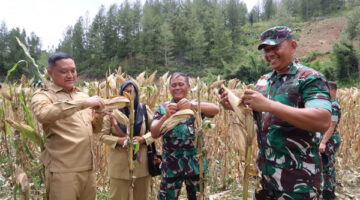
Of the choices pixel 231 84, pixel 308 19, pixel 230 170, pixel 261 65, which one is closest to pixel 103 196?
pixel 230 170

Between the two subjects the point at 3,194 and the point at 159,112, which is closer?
the point at 159,112

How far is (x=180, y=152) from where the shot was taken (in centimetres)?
236

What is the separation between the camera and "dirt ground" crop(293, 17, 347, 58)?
3862cm

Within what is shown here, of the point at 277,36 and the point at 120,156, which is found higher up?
the point at 277,36

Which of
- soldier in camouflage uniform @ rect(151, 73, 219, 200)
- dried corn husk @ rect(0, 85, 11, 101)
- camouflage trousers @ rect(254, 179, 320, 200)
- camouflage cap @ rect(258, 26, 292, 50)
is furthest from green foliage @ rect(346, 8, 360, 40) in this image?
dried corn husk @ rect(0, 85, 11, 101)

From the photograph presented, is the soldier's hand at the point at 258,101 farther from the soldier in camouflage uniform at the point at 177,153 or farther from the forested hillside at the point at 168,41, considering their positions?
the forested hillside at the point at 168,41

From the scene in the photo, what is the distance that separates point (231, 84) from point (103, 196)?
207cm

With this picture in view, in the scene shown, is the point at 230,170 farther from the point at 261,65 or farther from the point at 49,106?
the point at 261,65

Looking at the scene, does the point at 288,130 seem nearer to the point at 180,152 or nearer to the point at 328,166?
the point at 180,152

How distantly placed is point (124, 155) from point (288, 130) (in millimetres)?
1489

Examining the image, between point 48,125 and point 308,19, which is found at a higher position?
point 308,19

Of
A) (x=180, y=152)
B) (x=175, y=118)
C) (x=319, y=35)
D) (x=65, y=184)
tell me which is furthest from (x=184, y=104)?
(x=319, y=35)

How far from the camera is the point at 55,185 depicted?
1939 millimetres

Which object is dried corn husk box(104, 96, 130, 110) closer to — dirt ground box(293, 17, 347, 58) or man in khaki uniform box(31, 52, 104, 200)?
man in khaki uniform box(31, 52, 104, 200)
